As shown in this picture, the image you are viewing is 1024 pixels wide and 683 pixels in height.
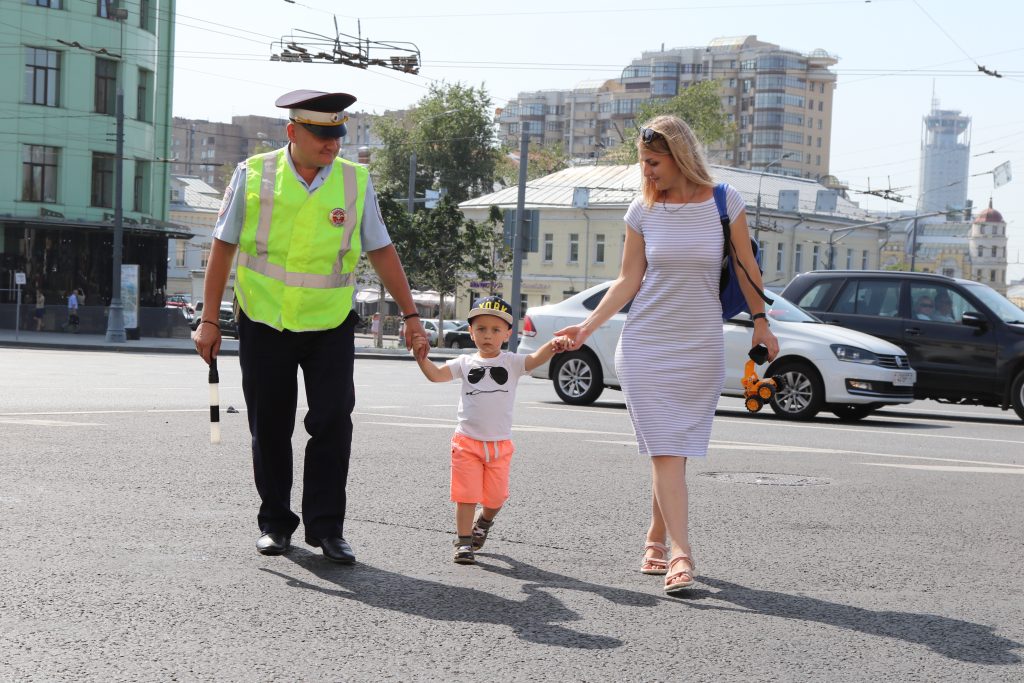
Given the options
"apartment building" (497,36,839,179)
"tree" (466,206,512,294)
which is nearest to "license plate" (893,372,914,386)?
"tree" (466,206,512,294)

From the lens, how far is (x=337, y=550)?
18.7ft

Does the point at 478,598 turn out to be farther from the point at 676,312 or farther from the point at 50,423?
the point at 50,423

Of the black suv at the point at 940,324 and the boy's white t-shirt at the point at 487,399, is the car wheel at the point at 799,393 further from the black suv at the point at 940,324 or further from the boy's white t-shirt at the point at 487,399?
the boy's white t-shirt at the point at 487,399

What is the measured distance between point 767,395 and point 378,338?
42.1 meters

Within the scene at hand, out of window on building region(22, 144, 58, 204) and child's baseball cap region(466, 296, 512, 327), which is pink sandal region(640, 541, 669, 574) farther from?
window on building region(22, 144, 58, 204)

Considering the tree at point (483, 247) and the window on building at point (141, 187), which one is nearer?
the window on building at point (141, 187)

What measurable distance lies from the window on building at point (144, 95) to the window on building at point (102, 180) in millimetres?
2182

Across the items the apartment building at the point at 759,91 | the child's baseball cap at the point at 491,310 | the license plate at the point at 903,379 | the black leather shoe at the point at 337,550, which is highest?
the apartment building at the point at 759,91

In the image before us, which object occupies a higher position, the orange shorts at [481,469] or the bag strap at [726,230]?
the bag strap at [726,230]

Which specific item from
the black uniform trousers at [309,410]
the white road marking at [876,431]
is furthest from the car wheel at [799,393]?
the black uniform trousers at [309,410]

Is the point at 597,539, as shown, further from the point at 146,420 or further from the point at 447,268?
the point at 447,268

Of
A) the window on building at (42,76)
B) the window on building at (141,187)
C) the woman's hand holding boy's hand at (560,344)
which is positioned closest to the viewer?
the woman's hand holding boy's hand at (560,344)

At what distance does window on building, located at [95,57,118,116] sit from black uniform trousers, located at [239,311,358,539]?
150ft

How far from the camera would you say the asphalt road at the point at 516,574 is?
4.32 m
